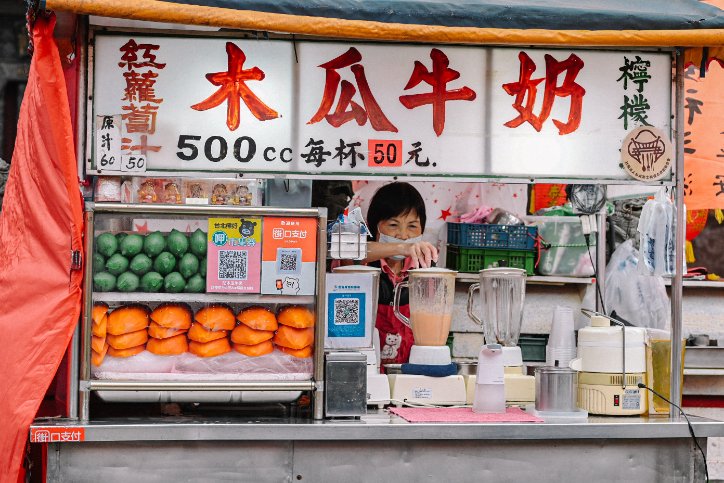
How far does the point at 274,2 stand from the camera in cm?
413

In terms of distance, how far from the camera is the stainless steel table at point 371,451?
422cm

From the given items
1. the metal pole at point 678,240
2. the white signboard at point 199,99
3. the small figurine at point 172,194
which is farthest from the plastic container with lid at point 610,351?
the small figurine at point 172,194

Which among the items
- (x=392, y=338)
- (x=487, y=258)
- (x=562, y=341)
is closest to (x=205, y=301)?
(x=562, y=341)

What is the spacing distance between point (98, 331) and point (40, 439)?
0.57 m

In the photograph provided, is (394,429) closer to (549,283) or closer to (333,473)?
(333,473)

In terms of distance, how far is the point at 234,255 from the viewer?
14.7ft

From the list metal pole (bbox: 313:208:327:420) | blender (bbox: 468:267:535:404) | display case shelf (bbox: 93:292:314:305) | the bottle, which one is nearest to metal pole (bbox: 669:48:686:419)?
blender (bbox: 468:267:535:404)

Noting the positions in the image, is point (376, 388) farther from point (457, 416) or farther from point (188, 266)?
point (188, 266)

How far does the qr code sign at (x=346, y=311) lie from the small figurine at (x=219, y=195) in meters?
0.79

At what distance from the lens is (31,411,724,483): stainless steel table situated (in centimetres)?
422

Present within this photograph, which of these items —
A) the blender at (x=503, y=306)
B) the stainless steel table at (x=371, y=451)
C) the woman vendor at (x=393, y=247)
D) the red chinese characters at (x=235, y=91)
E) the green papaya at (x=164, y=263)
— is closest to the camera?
the stainless steel table at (x=371, y=451)

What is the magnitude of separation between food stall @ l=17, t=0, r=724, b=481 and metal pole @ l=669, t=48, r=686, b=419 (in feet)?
1.01

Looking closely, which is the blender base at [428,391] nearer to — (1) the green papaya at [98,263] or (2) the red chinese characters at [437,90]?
(2) the red chinese characters at [437,90]

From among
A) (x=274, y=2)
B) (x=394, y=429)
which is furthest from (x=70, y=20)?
(x=394, y=429)
